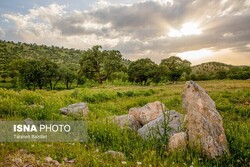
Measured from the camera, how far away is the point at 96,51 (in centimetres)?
7288

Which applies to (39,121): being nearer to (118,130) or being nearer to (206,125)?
(118,130)

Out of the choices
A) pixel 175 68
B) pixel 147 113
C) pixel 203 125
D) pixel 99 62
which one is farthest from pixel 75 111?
pixel 175 68

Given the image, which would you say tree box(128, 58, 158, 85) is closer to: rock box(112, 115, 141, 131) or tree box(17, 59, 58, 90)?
tree box(17, 59, 58, 90)

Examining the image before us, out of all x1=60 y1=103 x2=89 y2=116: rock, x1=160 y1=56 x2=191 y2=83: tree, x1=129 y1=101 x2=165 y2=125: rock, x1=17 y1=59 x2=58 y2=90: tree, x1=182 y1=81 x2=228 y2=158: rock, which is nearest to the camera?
x1=182 y1=81 x2=228 y2=158: rock

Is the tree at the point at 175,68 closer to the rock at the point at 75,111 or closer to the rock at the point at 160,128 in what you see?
the rock at the point at 75,111

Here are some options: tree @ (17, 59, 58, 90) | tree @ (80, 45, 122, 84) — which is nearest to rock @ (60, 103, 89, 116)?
tree @ (80, 45, 122, 84)

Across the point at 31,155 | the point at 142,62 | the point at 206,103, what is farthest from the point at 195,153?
the point at 142,62

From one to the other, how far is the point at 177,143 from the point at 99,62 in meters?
67.2

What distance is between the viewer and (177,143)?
6035 millimetres

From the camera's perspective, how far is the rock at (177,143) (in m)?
5.94

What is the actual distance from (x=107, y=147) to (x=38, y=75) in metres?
68.3

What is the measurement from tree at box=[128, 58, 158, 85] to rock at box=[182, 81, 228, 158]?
64838mm

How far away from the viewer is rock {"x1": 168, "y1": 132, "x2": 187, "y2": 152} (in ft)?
19.5

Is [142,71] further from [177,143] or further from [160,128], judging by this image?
[177,143]
